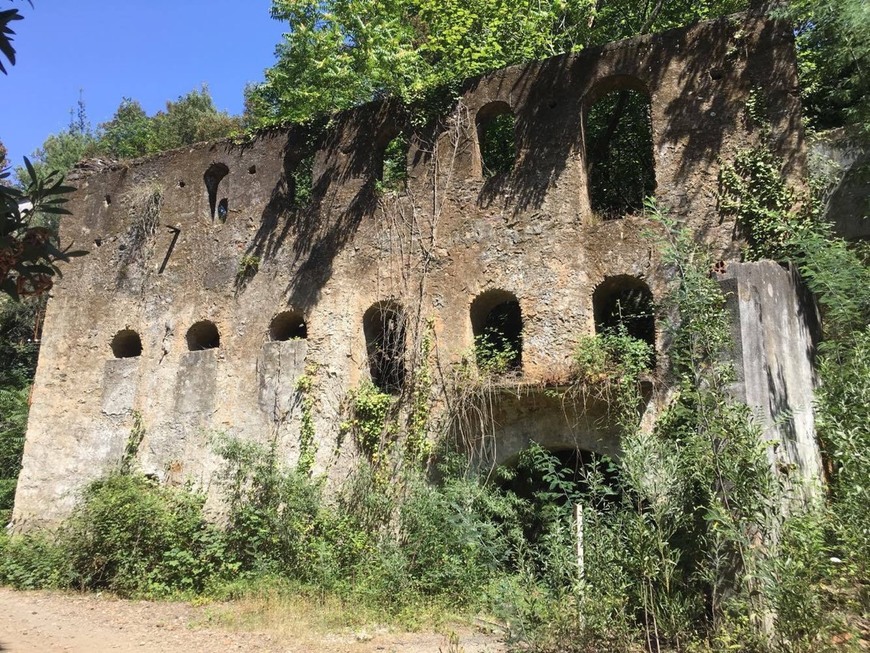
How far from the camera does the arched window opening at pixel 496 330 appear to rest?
8.80m

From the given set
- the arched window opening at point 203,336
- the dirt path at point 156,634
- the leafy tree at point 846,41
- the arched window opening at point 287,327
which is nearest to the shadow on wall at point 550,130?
the arched window opening at point 287,327

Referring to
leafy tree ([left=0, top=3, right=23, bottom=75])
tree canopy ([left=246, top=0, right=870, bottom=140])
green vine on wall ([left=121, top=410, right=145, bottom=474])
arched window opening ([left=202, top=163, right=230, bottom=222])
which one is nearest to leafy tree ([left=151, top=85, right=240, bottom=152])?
tree canopy ([left=246, top=0, right=870, bottom=140])

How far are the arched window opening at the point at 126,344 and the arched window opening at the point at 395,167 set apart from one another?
5.11 meters

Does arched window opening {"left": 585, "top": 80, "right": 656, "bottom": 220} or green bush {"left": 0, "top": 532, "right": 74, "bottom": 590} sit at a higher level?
arched window opening {"left": 585, "top": 80, "right": 656, "bottom": 220}

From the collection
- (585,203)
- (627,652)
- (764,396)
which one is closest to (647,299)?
(585,203)

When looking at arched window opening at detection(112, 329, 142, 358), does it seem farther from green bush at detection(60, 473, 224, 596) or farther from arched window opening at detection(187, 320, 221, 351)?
green bush at detection(60, 473, 224, 596)

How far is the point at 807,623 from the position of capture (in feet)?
15.8

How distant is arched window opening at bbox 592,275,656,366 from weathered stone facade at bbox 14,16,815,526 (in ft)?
0.67

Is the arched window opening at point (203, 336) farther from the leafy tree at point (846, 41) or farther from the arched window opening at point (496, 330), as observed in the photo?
the leafy tree at point (846, 41)

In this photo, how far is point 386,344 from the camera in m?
9.87

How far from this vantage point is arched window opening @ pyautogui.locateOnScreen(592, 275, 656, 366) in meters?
8.50

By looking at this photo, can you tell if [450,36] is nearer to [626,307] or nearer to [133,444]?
[626,307]

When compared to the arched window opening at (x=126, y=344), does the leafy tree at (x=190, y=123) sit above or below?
above

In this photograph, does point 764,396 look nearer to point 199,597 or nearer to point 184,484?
A: point 199,597
